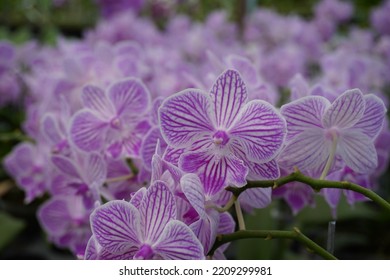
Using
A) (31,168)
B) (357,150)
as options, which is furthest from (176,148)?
(31,168)

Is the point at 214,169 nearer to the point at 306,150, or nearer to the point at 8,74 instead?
the point at 306,150

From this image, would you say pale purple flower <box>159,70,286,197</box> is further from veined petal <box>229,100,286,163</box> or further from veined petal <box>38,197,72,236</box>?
veined petal <box>38,197,72,236</box>

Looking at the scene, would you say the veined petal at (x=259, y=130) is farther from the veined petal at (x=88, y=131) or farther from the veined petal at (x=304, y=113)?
the veined petal at (x=88, y=131)

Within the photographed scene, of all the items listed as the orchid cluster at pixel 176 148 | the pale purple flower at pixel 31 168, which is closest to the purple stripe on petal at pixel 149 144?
the orchid cluster at pixel 176 148

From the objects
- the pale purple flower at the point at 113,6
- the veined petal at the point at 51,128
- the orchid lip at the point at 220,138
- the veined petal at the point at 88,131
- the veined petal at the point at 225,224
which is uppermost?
the pale purple flower at the point at 113,6

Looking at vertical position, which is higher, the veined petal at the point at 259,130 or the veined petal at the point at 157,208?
the veined petal at the point at 259,130

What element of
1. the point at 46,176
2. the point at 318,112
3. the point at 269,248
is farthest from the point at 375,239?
the point at 318,112

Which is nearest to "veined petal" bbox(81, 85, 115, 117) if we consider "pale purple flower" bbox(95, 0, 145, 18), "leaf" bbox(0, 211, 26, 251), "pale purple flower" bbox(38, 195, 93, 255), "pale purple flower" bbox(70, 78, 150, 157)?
"pale purple flower" bbox(70, 78, 150, 157)

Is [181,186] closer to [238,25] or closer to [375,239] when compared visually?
[375,239]
